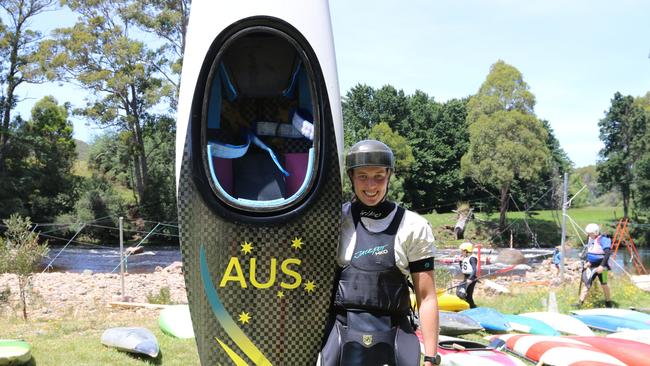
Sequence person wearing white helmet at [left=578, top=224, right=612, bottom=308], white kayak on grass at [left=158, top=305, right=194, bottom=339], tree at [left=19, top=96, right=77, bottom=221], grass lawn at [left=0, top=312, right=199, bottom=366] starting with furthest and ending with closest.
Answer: tree at [left=19, top=96, right=77, bottom=221], person wearing white helmet at [left=578, top=224, right=612, bottom=308], white kayak on grass at [left=158, top=305, right=194, bottom=339], grass lawn at [left=0, top=312, right=199, bottom=366]

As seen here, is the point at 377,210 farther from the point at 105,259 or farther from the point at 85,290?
the point at 105,259

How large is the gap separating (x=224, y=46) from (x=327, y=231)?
106 cm

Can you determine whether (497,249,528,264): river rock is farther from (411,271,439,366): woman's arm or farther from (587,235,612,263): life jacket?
(411,271,439,366): woman's arm

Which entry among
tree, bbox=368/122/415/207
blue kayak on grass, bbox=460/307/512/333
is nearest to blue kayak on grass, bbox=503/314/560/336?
blue kayak on grass, bbox=460/307/512/333

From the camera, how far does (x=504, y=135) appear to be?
30.0 m

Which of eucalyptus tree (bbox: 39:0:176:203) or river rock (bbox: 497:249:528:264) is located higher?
eucalyptus tree (bbox: 39:0:176:203)

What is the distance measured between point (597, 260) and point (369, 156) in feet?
23.9

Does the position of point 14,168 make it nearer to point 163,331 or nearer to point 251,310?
point 163,331

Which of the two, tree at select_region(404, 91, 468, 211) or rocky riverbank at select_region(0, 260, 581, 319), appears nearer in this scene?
rocky riverbank at select_region(0, 260, 581, 319)

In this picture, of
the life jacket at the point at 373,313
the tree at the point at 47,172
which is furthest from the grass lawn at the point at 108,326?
the tree at the point at 47,172

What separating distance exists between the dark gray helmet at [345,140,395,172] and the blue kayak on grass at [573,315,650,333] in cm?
594

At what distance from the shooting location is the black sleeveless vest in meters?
2.29

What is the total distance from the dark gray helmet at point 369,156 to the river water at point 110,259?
17.7 meters

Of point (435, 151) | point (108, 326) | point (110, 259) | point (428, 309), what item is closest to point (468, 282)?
point (108, 326)
